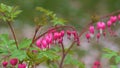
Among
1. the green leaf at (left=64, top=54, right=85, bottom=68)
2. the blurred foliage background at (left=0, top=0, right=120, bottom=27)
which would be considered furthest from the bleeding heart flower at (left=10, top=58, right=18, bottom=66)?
the blurred foliage background at (left=0, top=0, right=120, bottom=27)

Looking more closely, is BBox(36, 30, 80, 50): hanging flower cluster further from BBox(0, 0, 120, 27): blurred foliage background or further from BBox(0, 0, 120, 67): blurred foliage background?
BBox(0, 0, 120, 27): blurred foliage background

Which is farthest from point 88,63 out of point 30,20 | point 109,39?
point 30,20

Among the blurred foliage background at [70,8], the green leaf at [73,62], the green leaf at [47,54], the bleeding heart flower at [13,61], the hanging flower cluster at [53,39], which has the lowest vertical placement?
the green leaf at [73,62]

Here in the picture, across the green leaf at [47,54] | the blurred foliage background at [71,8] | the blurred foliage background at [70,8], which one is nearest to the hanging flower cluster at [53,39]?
the green leaf at [47,54]

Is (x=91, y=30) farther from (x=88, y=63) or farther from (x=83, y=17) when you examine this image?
(x=83, y=17)

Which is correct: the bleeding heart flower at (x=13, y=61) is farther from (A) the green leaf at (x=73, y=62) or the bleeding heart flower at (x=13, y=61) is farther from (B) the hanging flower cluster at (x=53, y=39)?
(A) the green leaf at (x=73, y=62)

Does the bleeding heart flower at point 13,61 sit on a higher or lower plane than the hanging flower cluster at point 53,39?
lower

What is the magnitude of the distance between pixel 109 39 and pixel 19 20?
150 cm

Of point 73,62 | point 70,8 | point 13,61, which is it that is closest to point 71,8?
point 70,8

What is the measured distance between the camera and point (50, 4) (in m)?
7.36

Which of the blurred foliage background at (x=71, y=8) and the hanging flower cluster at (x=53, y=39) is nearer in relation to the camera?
the hanging flower cluster at (x=53, y=39)

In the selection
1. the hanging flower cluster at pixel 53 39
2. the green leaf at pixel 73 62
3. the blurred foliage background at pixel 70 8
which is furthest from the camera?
the blurred foliage background at pixel 70 8

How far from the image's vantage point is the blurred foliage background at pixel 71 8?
6985 mm

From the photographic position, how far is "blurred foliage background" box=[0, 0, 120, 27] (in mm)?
6985
